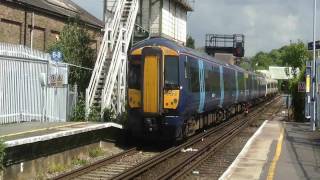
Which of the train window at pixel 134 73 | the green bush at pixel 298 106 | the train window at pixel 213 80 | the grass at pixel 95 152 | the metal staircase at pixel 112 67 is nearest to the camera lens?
the grass at pixel 95 152

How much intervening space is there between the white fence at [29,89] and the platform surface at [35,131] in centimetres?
66

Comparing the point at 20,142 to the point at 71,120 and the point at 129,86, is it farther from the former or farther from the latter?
the point at 71,120

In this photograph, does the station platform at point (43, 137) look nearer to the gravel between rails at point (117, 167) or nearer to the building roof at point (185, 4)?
the gravel between rails at point (117, 167)

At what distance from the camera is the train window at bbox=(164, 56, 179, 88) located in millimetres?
18172

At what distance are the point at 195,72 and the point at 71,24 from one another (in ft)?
30.6

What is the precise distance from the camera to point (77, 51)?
86.2 ft

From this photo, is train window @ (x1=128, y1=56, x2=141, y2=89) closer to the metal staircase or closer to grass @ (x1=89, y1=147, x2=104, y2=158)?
grass @ (x1=89, y1=147, x2=104, y2=158)

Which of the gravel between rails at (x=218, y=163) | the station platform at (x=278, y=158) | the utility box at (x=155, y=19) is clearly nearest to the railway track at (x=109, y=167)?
the gravel between rails at (x=218, y=163)

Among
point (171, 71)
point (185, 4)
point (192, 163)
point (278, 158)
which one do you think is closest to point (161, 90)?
point (171, 71)

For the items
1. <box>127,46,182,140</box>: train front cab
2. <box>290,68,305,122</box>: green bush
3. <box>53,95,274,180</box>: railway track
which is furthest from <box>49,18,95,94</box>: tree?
<box>290,68,305,122</box>: green bush

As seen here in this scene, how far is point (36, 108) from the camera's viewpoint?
18.6 m

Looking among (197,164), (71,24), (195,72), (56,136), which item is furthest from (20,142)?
(71,24)

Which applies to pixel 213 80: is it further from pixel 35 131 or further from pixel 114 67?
pixel 35 131

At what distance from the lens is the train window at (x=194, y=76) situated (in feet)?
63.9
